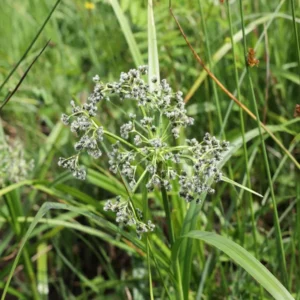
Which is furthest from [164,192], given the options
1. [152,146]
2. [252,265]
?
[252,265]

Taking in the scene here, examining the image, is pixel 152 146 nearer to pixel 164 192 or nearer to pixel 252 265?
pixel 164 192

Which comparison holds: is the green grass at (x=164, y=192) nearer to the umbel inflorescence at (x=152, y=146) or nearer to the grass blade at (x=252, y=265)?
the grass blade at (x=252, y=265)

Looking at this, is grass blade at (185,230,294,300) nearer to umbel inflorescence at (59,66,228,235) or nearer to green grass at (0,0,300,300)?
green grass at (0,0,300,300)

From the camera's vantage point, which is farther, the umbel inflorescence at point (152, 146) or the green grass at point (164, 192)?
the green grass at point (164, 192)

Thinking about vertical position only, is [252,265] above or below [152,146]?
below

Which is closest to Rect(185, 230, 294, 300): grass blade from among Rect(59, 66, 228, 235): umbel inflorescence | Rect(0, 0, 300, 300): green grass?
Rect(0, 0, 300, 300): green grass

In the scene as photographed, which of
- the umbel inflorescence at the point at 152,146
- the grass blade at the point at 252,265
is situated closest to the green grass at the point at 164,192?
the grass blade at the point at 252,265

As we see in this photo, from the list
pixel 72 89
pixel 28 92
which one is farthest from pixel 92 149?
pixel 28 92

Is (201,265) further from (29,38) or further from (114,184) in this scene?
(29,38)
